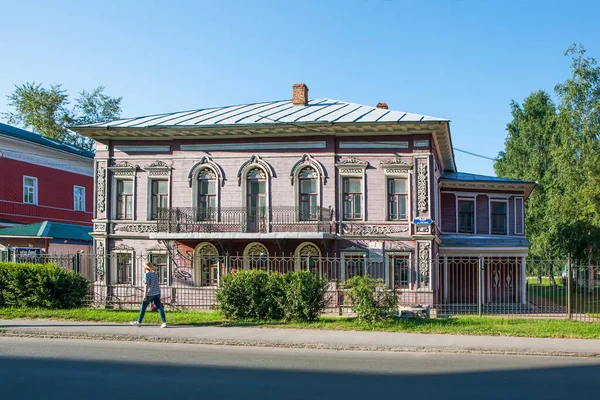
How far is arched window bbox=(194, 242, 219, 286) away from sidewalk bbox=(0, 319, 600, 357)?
857 centimetres

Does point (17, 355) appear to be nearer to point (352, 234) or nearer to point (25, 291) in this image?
point (25, 291)

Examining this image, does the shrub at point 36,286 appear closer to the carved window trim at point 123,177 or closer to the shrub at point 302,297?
the carved window trim at point 123,177

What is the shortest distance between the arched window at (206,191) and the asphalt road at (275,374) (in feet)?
40.7

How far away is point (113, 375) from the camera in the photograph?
32.2ft

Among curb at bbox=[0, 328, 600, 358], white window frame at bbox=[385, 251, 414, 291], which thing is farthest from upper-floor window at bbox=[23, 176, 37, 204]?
white window frame at bbox=[385, 251, 414, 291]

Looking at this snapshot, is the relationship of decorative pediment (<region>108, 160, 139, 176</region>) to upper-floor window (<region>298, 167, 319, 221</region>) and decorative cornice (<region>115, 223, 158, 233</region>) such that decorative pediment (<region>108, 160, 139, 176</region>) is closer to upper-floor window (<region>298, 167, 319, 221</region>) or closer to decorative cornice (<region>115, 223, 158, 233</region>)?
decorative cornice (<region>115, 223, 158, 233</region>)

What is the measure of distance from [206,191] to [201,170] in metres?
0.88

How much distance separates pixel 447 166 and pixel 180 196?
48.7 ft

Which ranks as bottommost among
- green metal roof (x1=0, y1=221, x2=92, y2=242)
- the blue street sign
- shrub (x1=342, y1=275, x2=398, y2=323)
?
shrub (x1=342, y1=275, x2=398, y2=323)

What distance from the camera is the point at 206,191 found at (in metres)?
25.6

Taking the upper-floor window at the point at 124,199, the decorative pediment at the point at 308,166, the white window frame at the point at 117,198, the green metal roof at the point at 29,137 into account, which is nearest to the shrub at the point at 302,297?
the decorative pediment at the point at 308,166

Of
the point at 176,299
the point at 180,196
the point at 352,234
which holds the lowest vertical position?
the point at 176,299

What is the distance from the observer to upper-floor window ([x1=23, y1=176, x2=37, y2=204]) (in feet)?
110

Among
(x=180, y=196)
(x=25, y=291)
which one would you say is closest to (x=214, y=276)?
(x=180, y=196)
